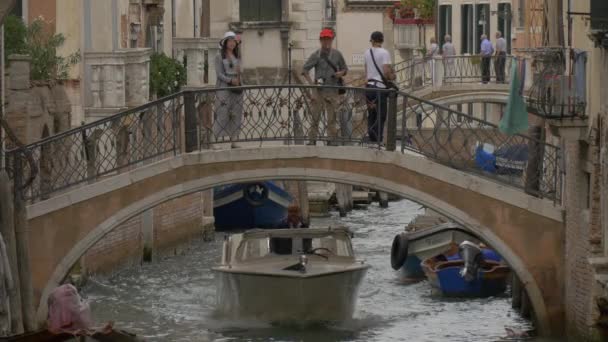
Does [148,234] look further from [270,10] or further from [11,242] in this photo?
[11,242]

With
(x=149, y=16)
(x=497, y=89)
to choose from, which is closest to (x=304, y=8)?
(x=497, y=89)

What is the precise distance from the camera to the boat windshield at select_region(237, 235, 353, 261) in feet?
100

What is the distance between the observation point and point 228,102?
28078mm

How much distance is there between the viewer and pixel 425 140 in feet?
93.5

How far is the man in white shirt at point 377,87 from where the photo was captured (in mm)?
27750

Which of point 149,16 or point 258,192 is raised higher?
point 149,16

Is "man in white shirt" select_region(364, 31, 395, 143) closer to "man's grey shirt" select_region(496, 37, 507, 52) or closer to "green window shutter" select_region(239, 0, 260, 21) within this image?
"green window shutter" select_region(239, 0, 260, 21)

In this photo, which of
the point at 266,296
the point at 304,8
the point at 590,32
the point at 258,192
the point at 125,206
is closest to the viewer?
the point at 590,32

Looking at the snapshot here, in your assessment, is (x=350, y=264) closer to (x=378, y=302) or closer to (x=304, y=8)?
(x=378, y=302)

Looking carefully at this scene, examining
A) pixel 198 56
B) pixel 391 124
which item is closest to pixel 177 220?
pixel 198 56

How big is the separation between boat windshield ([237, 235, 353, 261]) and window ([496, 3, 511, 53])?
18.8 metres

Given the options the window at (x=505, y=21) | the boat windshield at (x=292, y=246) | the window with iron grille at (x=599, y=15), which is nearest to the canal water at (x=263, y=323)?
the boat windshield at (x=292, y=246)

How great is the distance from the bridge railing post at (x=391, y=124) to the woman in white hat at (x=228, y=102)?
1566 mm

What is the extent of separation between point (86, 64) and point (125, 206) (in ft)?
21.1
